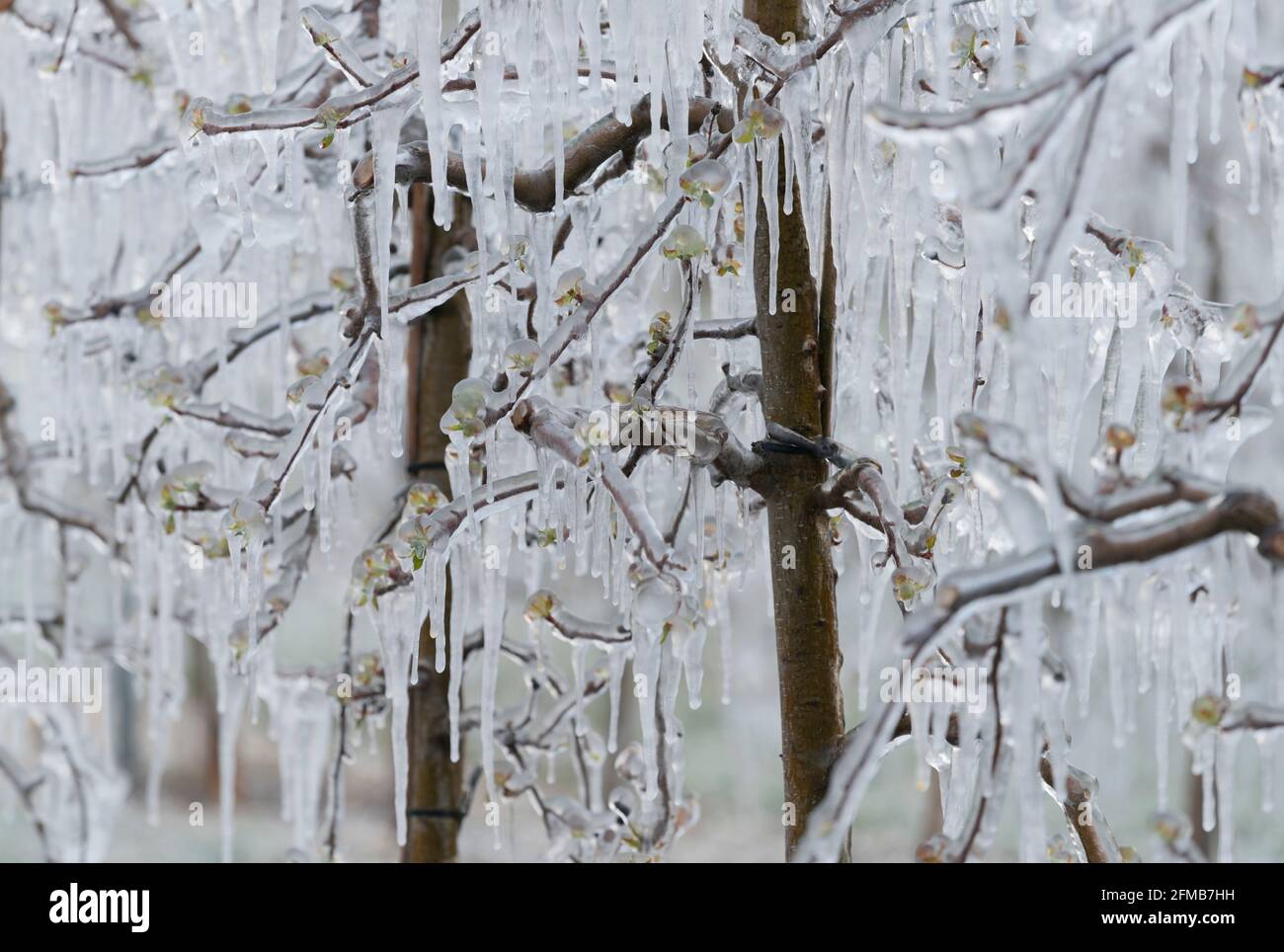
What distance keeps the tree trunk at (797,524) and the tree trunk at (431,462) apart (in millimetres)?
677

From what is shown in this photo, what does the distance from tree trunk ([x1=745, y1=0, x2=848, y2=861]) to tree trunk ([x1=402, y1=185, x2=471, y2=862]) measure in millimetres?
677

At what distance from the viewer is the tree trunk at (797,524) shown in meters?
1.21

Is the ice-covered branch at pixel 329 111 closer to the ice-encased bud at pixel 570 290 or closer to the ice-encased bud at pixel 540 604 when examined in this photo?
the ice-encased bud at pixel 570 290

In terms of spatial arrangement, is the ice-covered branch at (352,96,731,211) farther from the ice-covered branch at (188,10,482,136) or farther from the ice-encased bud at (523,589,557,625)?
the ice-encased bud at (523,589,557,625)

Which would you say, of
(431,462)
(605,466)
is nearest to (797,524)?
(605,466)

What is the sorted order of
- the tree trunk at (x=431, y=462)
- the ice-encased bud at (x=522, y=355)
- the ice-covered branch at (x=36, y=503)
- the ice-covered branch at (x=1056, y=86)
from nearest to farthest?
the ice-covered branch at (x=1056, y=86)
the ice-encased bud at (x=522, y=355)
the tree trunk at (x=431, y=462)
the ice-covered branch at (x=36, y=503)

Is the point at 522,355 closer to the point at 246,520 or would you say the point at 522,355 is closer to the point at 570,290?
the point at 570,290

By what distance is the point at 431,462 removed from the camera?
6.00 feet

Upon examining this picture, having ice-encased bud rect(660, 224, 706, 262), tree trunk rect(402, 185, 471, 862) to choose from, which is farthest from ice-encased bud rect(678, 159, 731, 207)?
tree trunk rect(402, 185, 471, 862)

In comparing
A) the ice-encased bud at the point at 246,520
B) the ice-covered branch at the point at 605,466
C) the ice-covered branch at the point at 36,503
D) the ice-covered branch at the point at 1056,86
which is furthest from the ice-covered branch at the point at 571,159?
the ice-covered branch at the point at 36,503

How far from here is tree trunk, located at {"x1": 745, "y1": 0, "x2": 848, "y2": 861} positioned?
3.98 feet

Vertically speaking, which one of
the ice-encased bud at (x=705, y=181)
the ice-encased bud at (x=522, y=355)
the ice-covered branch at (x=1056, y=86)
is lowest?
the ice-encased bud at (x=522, y=355)

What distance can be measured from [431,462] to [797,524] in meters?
0.76

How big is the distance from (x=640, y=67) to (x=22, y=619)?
6.81 ft
